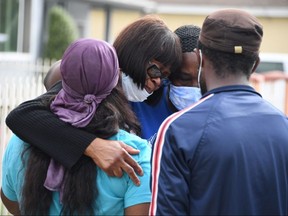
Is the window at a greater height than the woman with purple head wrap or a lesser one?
lesser

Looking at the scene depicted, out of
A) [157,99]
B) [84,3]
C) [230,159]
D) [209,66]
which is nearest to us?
[230,159]

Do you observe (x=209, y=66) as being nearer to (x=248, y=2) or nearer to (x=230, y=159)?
(x=230, y=159)

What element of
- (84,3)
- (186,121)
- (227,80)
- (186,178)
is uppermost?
(227,80)

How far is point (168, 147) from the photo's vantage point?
2.13 m

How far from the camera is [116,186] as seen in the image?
226 cm

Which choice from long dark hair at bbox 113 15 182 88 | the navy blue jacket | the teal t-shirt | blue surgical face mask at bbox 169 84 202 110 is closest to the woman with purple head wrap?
the teal t-shirt

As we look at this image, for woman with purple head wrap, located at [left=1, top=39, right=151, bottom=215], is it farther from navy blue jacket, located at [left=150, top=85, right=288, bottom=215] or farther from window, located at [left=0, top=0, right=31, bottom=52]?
window, located at [left=0, top=0, right=31, bottom=52]

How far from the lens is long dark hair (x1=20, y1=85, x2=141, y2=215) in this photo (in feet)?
7.36

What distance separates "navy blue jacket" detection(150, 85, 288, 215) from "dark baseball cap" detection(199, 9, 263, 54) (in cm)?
20

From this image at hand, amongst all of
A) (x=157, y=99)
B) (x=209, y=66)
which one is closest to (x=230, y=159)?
(x=209, y=66)

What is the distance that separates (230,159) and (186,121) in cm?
21

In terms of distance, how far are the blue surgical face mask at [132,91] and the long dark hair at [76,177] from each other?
1.20 feet

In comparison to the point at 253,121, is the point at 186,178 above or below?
below

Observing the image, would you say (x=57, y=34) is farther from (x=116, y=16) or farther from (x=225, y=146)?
(x=225, y=146)
